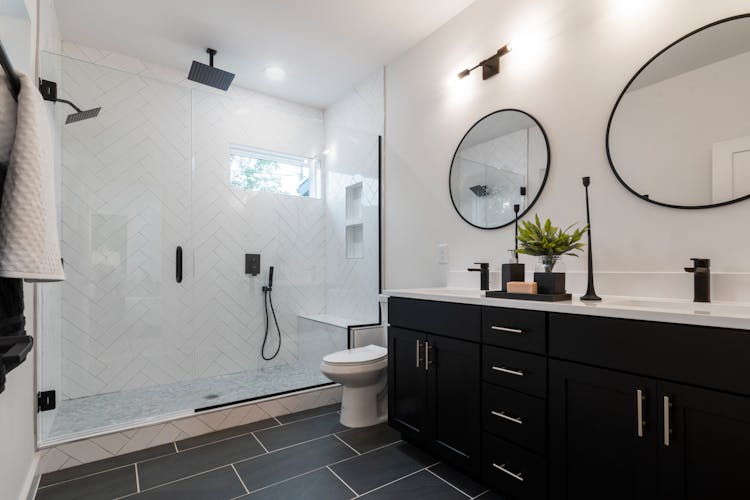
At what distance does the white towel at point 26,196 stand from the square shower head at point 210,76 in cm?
218

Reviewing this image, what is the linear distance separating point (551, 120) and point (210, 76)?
256cm

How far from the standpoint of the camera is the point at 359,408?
249 cm

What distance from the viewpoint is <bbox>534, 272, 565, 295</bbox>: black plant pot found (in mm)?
1624

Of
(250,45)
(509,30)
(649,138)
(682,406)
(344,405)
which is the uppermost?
(250,45)

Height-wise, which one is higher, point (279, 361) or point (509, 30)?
point (509, 30)

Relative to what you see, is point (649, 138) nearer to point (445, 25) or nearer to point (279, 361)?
point (445, 25)

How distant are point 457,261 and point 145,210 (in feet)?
7.51

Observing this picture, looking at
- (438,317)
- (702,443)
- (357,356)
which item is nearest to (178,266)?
(357,356)

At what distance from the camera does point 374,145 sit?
329cm

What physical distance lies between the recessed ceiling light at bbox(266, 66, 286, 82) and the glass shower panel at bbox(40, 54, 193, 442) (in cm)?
84

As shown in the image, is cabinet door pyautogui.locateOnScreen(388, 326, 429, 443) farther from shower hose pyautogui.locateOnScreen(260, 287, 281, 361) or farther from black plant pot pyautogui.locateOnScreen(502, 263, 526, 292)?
shower hose pyautogui.locateOnScreen(260, 287, 281, 361)

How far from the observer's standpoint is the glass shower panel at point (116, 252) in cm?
252

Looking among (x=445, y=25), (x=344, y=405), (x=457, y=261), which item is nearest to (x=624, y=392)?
(x=457, y=261)

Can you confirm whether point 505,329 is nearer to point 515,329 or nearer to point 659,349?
point 515,329
